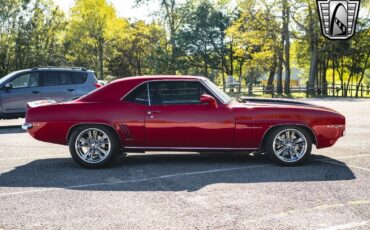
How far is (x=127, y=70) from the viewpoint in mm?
54906

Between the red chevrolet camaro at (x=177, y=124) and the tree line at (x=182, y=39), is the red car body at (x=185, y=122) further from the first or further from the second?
the tree line at (x=182, y=39)

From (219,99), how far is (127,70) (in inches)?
1917

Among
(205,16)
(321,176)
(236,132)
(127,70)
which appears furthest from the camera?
(127,70)

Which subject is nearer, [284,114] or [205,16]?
[284,114]

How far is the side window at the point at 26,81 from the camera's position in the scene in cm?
1312

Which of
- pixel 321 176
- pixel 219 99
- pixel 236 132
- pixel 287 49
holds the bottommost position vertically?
pixel 321 176

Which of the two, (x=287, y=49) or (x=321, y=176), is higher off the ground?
(x=287, y=49)

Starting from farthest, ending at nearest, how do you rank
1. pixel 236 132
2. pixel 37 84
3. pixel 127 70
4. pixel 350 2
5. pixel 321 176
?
pixel 127 70, pixel 350 2, pixel 37 84, pixel 236 132, pixel 321 176

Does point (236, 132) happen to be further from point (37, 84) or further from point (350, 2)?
point (350, 2)

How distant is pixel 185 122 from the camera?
23.0 ft

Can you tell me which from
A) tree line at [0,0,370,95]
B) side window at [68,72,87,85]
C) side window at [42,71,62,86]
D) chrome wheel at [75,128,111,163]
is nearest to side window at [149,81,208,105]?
chrome wheel at [75,128,111,163]

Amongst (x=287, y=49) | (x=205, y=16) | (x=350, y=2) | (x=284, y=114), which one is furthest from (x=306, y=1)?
(x=284, y=114)

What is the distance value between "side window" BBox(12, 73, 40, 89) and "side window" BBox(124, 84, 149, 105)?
6968 millimetres

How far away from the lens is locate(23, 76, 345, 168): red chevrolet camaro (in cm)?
702
